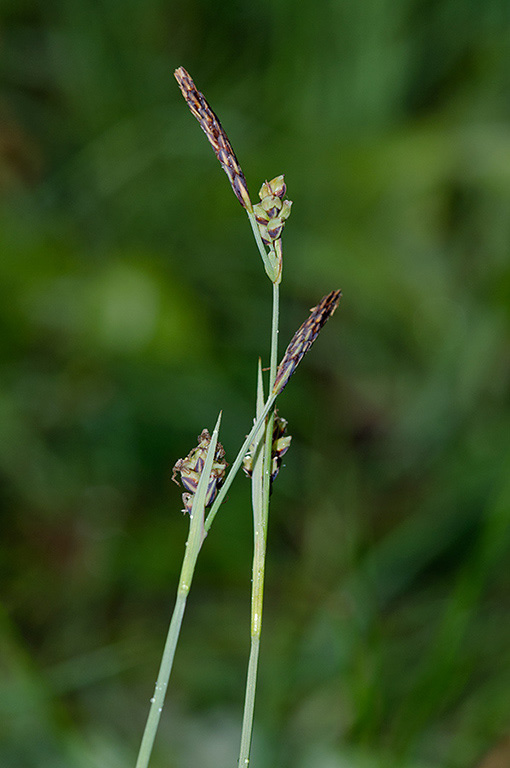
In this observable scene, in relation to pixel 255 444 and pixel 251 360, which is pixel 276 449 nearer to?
pixel 255 444

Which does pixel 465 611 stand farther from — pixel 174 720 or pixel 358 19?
pixel 358 19

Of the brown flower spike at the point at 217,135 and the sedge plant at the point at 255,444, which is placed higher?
the brown flower spike at the point at 217,135

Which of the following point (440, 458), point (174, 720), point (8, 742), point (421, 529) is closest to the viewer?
point (8, 742)

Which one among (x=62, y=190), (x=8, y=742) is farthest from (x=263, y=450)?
(x=62, y=190)

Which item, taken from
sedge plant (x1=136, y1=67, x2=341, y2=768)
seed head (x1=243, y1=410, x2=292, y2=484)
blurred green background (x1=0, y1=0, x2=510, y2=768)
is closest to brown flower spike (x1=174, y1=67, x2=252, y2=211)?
sedge plant (x1=136, y1=67, x2=341, y2=768)

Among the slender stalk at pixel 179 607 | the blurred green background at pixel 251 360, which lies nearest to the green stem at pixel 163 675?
the slender stalk at pixel 179 607

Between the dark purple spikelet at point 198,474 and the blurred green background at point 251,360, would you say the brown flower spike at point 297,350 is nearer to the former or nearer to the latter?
the dark purple spikelet at point 198,474

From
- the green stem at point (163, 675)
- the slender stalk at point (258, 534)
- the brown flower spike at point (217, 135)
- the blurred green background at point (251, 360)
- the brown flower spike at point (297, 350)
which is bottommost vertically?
the green stem at point (163, 675)

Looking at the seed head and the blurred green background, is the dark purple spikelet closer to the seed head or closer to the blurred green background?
the seed head
